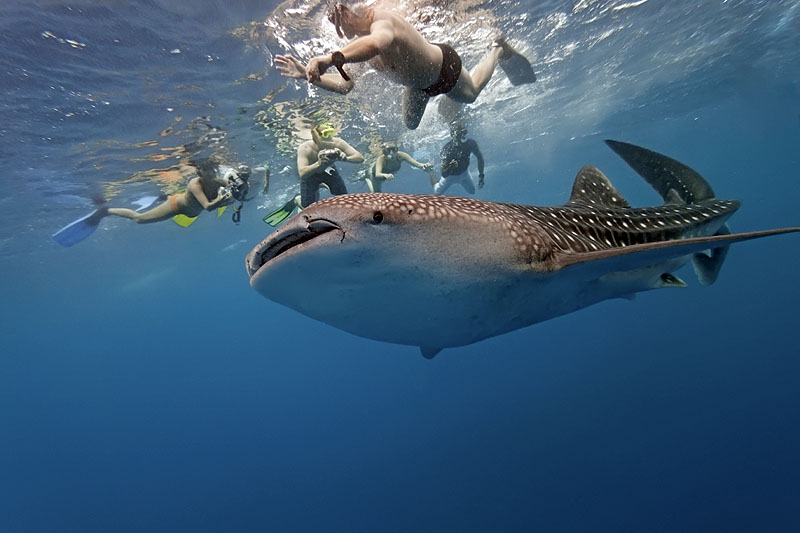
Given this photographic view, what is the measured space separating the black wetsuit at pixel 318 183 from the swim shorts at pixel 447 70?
310cm

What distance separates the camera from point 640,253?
2459 millimetres

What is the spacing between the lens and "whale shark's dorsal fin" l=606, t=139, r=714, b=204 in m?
4.73

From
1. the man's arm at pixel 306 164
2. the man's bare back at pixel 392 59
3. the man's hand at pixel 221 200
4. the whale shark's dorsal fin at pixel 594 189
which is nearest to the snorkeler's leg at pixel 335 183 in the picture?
the man's arm at pixel 306 164

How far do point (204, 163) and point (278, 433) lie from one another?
2854 centimetres

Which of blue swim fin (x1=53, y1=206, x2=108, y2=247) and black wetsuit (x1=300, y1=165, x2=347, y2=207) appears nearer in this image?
black wetsuit (x1=300, y1=165, x2=347, y2=207)

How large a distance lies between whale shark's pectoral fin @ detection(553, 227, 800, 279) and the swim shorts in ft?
17.5

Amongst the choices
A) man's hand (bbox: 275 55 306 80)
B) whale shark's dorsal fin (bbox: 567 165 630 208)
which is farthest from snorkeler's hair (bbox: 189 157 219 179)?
whale shark's dorsal fin (bbox: 567 165 630 208)

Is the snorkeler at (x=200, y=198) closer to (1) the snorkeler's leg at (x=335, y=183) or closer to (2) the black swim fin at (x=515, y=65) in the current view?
(1) the snorkeler's leg at (x=335, y=183)

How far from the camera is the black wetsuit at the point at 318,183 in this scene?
9.09m

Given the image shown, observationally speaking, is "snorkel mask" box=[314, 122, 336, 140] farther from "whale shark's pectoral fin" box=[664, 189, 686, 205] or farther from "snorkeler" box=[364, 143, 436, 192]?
"whale shark's pectoral fin" box=[664, 189, 686, 205]

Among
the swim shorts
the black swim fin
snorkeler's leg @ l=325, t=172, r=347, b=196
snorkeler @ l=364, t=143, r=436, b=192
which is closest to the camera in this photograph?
the swim shorts

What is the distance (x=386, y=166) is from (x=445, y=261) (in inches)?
480

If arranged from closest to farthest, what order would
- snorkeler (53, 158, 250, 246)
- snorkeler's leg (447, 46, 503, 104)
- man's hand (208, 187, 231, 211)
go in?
1. snorkeler's leg (447, 46, 503, 104)
2. man's hand (208, 187, 231, 211)
3. snorkeler (53, 158, 250, 246)

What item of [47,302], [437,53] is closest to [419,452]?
[437,53]
